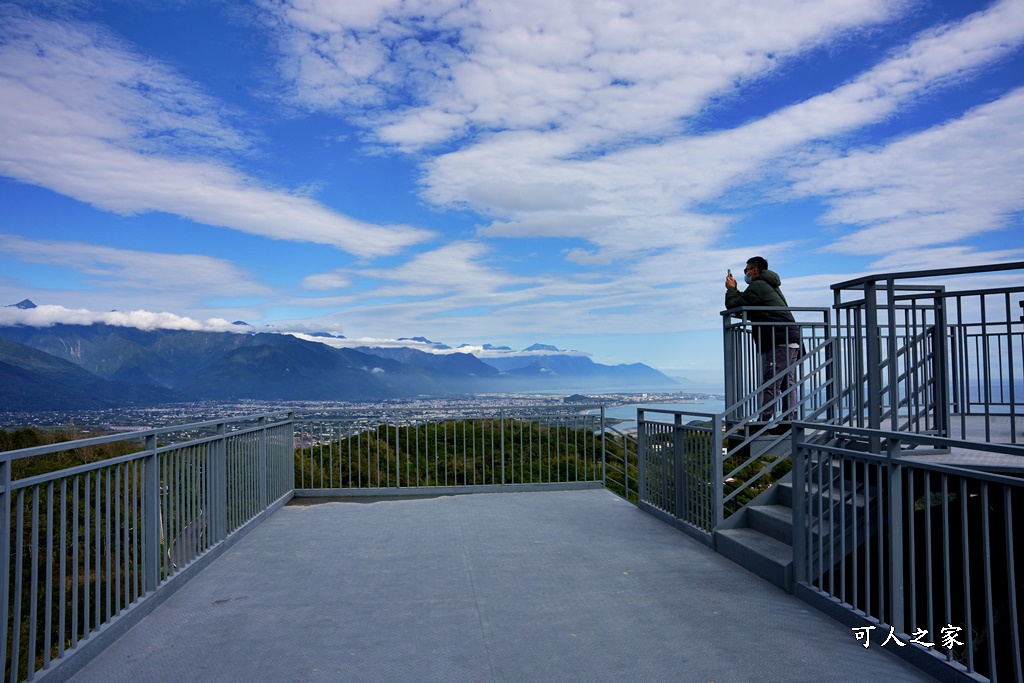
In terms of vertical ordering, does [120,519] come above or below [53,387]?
above

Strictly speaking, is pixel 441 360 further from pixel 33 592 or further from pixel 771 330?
pixel 33 592

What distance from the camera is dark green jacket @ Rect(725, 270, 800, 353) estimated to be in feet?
24.0

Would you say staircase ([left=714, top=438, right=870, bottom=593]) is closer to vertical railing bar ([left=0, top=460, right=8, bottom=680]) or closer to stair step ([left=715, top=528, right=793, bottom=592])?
stair step ([left=715, top=528, right=793, bottom=592])

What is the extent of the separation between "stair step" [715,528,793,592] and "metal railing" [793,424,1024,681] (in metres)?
0.16

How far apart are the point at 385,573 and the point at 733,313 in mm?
4556

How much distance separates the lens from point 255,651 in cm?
384

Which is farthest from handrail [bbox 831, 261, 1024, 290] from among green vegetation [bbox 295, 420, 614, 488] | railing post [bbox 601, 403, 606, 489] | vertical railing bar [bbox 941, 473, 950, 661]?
green vegetation [bbox 295, 420, 614, 488]

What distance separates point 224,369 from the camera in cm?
9406

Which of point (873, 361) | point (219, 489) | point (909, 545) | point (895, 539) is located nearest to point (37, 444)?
point (219, 489)

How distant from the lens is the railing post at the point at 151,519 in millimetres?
4570

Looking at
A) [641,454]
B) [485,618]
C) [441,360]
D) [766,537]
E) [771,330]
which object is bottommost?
[485,618]

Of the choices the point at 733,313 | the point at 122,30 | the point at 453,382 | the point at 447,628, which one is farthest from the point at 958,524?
the point at 453,382

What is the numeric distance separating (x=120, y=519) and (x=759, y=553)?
4550 mm

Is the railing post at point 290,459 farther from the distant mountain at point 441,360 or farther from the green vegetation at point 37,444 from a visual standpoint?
the distant mountain at point 441,360
